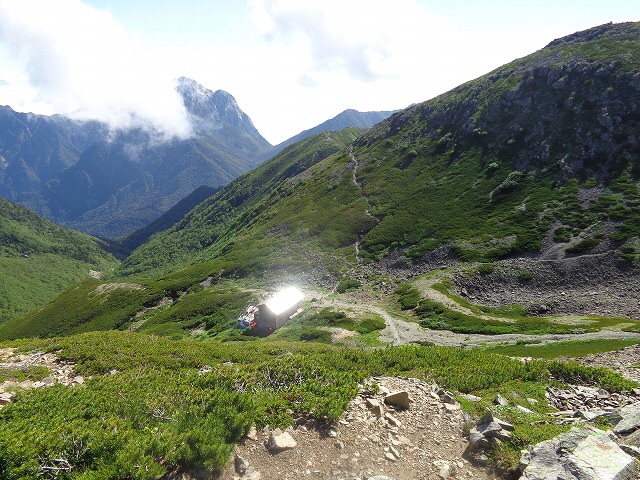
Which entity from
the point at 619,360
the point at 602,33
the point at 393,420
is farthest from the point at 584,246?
the point at 602,33

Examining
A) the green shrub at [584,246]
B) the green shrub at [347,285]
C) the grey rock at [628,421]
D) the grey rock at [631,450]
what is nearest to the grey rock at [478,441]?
the grey rock at [631,450]

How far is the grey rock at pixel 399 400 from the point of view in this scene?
14.0 meters

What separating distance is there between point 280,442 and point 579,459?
322 inches

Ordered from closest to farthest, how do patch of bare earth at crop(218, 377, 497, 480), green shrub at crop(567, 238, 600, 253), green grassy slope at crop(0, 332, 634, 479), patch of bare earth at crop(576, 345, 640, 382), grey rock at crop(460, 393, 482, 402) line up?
1. green grassy slope at crop(0, 332, 634, 479)
2. patch of bare earth at crop(218, 377, 497, 480)
3. grey rock at crop(460, 393, 482, 402)
4. patch of bare earth at crop(576, 345, 640, 382)
5. green shrub at crop(567, 238, 600, 253)

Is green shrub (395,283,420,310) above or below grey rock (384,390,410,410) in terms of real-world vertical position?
below

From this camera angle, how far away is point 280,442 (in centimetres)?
1088

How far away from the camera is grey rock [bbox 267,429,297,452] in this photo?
10766 millimetres

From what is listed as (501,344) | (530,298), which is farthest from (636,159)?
(501,344)

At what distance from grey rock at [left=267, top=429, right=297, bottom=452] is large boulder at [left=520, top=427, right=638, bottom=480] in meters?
6.50

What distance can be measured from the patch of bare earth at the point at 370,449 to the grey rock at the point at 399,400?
27 centimetres

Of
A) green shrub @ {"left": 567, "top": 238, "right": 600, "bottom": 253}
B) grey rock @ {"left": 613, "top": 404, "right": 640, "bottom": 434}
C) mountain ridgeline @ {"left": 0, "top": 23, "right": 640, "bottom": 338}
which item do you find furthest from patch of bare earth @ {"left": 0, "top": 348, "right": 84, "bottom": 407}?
green shrub @ {"left": 567, "top": 238, "right": 600, "bottom": 253}

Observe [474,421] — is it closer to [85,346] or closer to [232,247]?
[85,346]

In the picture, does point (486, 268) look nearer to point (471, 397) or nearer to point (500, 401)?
point (471, 397)

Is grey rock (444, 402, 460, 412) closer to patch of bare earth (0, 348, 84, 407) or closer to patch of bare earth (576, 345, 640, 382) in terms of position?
patch of bare earth (0, 348, 84, 407)
